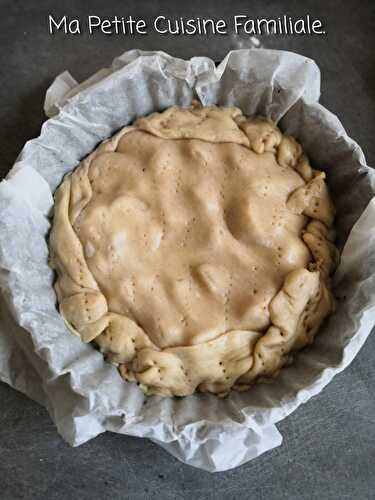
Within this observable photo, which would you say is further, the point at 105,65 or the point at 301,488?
the point at 105,65

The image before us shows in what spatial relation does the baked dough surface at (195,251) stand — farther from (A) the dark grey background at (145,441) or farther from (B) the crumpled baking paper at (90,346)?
(A) the dark grey background at (145,441)

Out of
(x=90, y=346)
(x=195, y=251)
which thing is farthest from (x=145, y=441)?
(x=195, y=251)

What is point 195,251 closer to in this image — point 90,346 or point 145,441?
point 90,346

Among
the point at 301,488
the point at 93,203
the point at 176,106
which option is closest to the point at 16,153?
the point at 93,203

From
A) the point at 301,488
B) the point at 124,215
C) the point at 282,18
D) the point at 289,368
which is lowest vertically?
the point at 301,488

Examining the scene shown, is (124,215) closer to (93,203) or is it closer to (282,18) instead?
(93,203)

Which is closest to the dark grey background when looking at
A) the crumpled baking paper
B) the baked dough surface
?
the crumpled baking paper

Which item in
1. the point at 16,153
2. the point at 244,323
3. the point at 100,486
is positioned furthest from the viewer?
the point at 16,153
